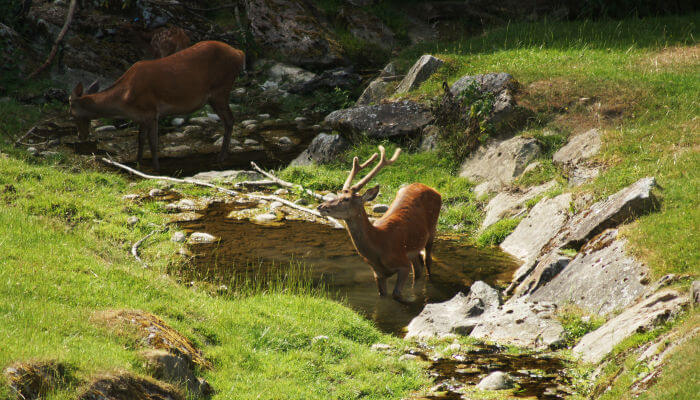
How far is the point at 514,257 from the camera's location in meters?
9.34

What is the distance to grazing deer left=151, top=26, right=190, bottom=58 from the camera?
16188 millimetres

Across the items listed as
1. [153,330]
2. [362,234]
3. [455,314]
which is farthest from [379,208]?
[153,330]

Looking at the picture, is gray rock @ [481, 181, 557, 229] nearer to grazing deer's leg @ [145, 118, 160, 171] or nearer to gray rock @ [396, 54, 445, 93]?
gray rock @ [396, 54, 445, 93]

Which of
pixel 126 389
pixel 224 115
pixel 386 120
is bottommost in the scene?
pixel 224 115

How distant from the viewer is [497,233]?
394 inches

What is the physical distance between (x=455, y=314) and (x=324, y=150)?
263 inches

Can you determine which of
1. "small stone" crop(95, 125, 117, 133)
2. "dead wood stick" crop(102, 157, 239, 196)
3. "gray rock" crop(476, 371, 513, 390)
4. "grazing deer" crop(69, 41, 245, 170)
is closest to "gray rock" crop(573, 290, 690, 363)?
"gray rock" crop(476, 371, 513, 390)

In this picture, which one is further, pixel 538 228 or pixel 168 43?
pixel 168 43

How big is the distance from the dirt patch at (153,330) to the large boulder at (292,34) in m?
14.6

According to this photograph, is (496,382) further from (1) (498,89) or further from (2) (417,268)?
(1) (498,89)

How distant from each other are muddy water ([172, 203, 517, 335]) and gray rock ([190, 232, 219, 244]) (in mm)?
127

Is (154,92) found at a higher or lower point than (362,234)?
higher

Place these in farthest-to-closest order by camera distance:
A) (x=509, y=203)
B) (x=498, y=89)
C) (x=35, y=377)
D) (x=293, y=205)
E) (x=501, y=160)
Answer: (x=498, y=89), (x=501, y=160), (x=293, y=205), (x=509, y=203), (x=35, y=377)

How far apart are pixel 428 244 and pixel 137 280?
3802 mm
